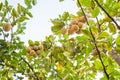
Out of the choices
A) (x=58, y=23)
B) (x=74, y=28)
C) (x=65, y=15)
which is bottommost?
(x=74, y=28)

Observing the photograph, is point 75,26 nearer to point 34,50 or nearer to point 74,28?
point 74,28

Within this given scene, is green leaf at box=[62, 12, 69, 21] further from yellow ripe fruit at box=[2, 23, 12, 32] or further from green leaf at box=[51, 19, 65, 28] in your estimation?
yellow ripe fruit at box=[2, 23, 12, 32]

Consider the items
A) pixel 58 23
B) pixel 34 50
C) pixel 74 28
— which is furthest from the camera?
pixel 34 50

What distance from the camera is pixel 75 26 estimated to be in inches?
80.5

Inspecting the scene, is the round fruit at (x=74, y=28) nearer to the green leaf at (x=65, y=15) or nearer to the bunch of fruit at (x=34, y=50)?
the green leaf at (x=65, y=15)

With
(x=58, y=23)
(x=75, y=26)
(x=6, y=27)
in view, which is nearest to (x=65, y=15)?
(x=58, y=23)

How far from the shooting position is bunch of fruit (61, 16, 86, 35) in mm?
2021

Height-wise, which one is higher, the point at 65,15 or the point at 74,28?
the point at 65,15

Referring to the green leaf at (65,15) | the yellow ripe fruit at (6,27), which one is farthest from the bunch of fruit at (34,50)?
the green leaf at (65,15)

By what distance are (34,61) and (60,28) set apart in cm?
39

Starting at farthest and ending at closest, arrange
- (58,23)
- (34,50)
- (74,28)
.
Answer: (34,50)
(58,23)
(74,28)

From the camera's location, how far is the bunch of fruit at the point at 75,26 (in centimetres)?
202

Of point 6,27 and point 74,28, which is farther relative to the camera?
point 6,27

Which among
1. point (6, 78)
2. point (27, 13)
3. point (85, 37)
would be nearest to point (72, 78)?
point (85, 37)
